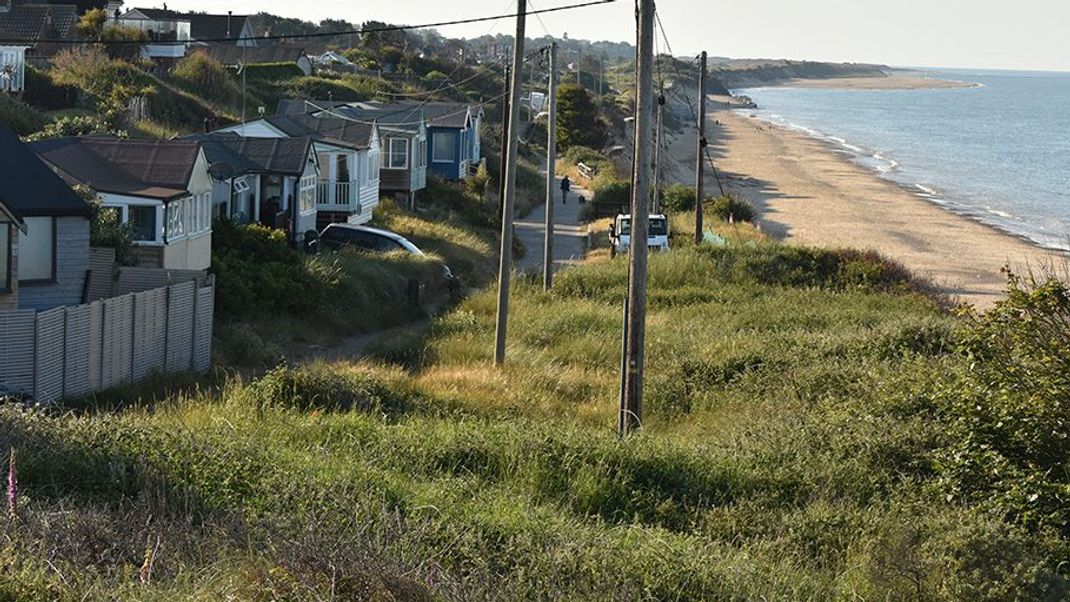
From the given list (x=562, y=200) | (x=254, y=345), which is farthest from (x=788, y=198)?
(x=254, y=345)

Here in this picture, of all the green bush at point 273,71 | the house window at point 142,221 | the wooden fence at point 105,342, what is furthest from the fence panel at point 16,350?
the green bush at point 273,71

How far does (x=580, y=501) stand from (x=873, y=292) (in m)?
21.3

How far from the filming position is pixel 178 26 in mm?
81438

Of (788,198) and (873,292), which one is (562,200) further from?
(873,292)

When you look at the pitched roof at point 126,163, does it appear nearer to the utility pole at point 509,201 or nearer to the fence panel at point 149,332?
the fence panel at point 149,332

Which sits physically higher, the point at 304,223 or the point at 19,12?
the point at 19,12

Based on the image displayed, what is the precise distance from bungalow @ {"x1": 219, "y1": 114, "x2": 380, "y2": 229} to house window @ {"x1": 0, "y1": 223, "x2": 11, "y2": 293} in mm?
17776

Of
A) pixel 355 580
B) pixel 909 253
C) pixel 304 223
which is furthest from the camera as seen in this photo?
pixel 909 253

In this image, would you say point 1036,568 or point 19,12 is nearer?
point 1036,568

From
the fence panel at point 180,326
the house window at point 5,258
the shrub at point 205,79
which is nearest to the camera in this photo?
the house window at point 5,258

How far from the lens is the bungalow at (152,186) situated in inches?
1030

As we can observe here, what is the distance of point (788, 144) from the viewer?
388 ft

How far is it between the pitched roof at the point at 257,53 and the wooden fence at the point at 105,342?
68.6 metres

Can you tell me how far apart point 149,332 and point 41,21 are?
51363mm
